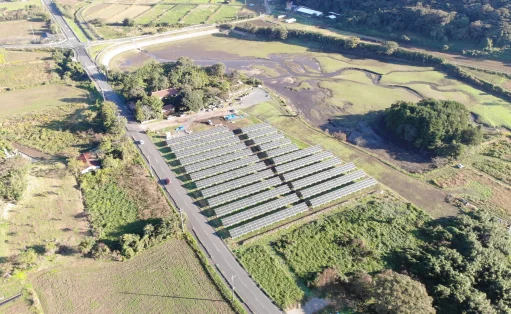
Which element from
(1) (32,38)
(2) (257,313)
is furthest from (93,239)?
(1) (32,38)

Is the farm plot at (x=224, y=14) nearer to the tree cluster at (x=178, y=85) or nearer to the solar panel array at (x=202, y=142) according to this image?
the tree cluster at (x=178, y=85)

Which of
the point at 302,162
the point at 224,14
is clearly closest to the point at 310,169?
the point at 302,162

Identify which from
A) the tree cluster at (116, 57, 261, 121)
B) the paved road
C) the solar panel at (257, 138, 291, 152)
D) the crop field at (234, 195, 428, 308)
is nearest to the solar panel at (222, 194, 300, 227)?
the paved road

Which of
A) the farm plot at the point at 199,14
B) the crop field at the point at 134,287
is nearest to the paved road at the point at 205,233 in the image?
the crop field at the point at 134,287

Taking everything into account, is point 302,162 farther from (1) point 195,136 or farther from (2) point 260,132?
(1) point 195,136

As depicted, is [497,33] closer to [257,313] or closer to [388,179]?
[388,179]

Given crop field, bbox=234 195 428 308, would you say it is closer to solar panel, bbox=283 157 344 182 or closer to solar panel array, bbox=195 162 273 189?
solar panel, bbox=283 157 344 182
